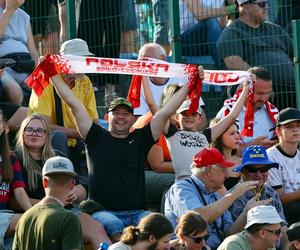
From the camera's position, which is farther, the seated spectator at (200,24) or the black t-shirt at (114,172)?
the seated spectator at (200,24)

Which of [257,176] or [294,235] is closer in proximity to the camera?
[294,235]

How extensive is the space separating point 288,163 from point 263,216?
6.62 feet

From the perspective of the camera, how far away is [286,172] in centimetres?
1337

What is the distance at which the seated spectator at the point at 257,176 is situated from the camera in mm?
12523

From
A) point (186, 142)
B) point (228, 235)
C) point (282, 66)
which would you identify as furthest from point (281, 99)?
point (228, 235)

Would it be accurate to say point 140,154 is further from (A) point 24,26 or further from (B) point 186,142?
(A) point 24,26

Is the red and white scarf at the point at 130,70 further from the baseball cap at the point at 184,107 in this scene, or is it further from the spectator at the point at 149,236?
the spectator at the point at 149,236

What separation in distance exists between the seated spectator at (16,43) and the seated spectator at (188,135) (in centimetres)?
201

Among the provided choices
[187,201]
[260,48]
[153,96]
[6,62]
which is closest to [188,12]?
[260,48]

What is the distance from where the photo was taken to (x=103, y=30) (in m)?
15.6

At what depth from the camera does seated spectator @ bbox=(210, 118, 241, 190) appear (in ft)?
43.5

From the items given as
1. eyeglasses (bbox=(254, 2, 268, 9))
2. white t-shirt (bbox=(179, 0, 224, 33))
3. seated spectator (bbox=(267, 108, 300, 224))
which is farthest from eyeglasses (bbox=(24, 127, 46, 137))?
eyeglasses (bbox=(254, 2, 268, 9))

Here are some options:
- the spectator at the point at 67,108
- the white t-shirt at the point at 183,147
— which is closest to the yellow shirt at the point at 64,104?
the spectator at the point at 67,108

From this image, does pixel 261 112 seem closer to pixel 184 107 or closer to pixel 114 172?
pixel 184 107
